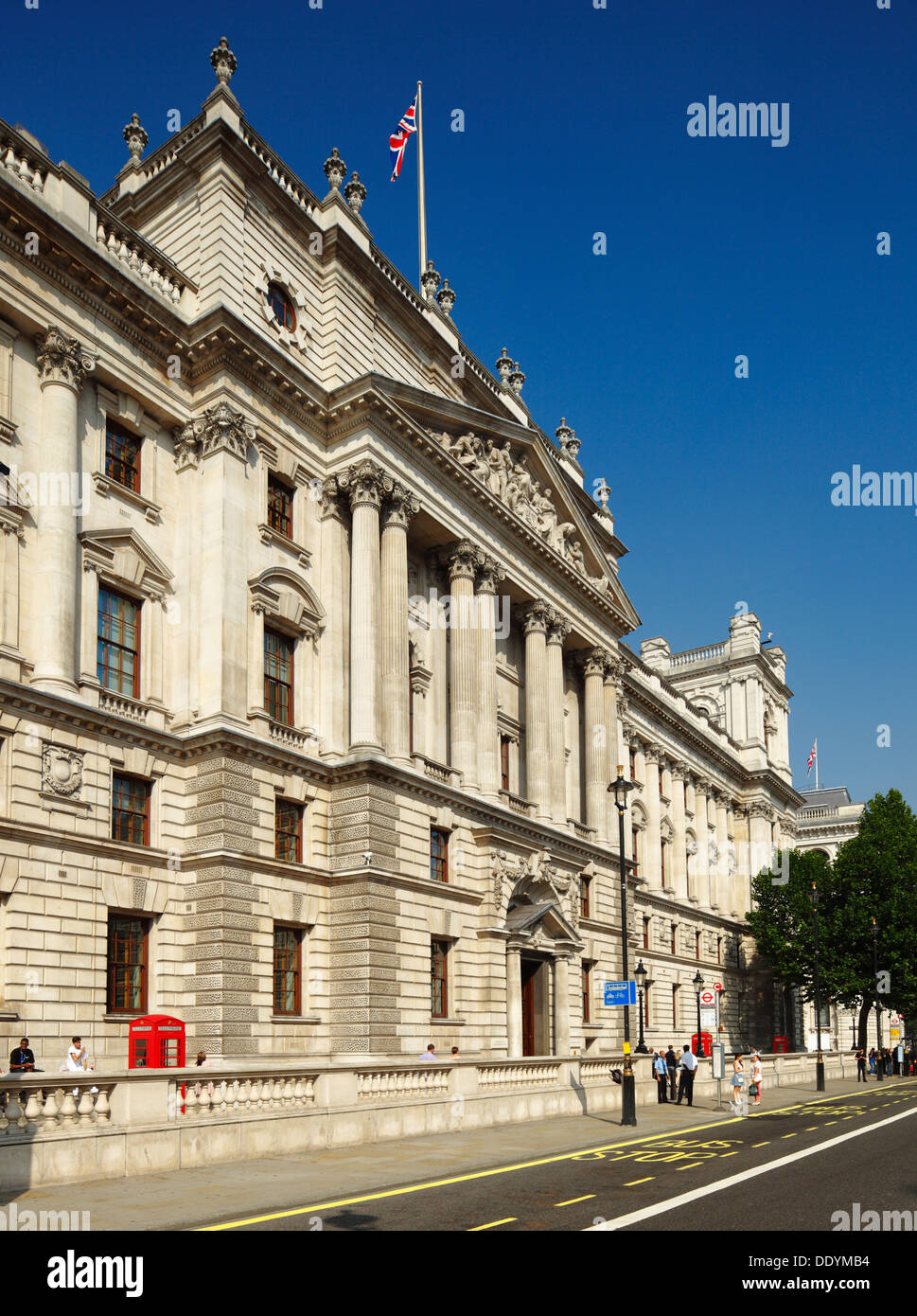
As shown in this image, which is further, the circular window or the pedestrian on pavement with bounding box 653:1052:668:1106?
the circular window

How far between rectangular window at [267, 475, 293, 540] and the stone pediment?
429 centimetres

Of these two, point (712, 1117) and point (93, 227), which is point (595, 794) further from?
point (93, 227)

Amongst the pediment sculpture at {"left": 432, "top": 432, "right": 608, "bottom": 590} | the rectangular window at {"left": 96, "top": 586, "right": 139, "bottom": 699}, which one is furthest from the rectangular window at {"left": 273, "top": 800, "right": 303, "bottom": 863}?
the pediment sculpture at {"left": 432, "top": 432, "right": 608, "bottom": 590}

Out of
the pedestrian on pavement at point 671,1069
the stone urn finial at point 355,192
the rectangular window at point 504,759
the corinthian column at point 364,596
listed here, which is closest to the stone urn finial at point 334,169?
the stone urn finial at point 355,192

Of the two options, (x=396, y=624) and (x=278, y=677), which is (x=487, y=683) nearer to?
(x=396, y=624)

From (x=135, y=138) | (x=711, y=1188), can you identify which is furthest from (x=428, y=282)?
(x=711, y=1188)

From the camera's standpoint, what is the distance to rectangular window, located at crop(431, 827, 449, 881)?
37.1 meters

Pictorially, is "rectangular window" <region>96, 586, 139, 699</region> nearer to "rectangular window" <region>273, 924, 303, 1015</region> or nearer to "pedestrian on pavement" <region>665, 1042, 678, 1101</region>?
"rectangular window" <region>273, 924, 303, 1015</region>

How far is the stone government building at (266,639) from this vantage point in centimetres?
2747

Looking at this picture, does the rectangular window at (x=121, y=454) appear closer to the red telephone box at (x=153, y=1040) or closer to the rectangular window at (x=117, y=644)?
the rectangular window at (x=117, y=644)

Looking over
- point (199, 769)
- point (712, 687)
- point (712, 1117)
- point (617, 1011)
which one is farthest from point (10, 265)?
point (712, 687)

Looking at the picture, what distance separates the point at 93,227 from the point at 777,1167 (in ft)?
86.3

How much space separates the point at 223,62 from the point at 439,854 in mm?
24412

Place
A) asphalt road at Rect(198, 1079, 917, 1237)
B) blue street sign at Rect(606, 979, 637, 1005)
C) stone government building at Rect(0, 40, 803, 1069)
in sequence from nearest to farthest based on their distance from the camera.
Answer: asphalt road at Rect(198, 1079, 917, 1237) → stone government building at Rect(0, 40, 803, 1069) → blue street sign at Rect(606, 979, 637, 1005)
